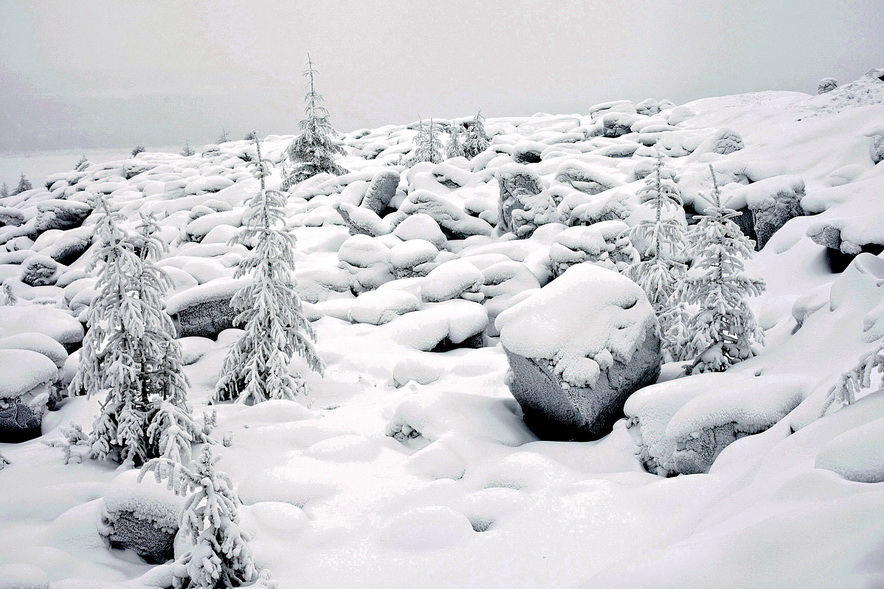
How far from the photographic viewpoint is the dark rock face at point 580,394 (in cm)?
882

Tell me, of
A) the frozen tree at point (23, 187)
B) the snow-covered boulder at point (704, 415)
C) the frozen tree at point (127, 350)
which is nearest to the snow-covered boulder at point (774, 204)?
the snow-covered boulder at point (704, 415)

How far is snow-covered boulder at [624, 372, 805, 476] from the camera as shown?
6879 mm

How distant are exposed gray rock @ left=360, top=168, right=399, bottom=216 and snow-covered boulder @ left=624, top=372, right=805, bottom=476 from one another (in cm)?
1996

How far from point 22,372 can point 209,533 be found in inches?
289

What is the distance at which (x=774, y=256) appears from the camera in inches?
582

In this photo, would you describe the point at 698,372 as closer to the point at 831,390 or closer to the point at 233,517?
the point at 831,390

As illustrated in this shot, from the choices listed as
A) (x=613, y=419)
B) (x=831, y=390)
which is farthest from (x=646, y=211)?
(x=831, y=390)

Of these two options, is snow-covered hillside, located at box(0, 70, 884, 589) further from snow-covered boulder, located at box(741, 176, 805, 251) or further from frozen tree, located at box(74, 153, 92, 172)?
frozen tree, located at box(74, 153, 92, 172)

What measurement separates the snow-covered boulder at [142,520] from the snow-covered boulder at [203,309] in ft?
26.0

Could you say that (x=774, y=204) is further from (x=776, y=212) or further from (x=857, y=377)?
(x=857, y=377)

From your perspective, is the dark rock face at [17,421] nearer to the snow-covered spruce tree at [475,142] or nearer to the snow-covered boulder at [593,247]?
the snow-covered boulder at [593,247]

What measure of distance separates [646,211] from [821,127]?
9.59 meters

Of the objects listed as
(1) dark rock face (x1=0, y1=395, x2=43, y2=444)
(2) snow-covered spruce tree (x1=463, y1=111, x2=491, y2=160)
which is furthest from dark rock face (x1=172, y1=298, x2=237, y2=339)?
(2) snow-covered spruce tree (x1=463, y1=111, x2=491, y2=160)

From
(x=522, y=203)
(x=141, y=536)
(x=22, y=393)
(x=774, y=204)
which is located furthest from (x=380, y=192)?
(x=141, y=536)
